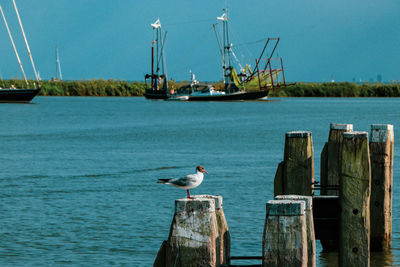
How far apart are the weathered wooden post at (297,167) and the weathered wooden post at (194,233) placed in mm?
2706

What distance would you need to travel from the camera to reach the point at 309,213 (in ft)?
23.2

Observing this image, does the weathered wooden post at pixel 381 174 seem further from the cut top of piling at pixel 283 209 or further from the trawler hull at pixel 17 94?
the trawler hull at pixel 17 94

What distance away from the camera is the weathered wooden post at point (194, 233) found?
262 inches

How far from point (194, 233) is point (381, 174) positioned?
14.5 feet

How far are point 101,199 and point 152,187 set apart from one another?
7.72 ft

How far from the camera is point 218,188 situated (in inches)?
755

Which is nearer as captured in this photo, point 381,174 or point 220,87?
point 381,174

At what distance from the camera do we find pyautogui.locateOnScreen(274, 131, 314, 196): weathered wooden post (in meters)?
9.23

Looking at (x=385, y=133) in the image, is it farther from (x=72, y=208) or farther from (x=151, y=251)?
(x=72, y=208)

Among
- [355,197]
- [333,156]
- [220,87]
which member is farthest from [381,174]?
[220,87]

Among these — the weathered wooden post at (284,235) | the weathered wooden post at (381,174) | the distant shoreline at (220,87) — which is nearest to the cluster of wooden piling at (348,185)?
the weathered wooden post at (381,174)

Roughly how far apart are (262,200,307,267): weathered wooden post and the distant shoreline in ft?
346

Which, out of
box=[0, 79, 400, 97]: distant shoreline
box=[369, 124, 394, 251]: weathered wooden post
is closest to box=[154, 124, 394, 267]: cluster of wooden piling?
box=[369, 124, 394, 251]: weathered wooden post

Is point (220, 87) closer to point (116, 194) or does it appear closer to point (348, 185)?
point (116, 194)
